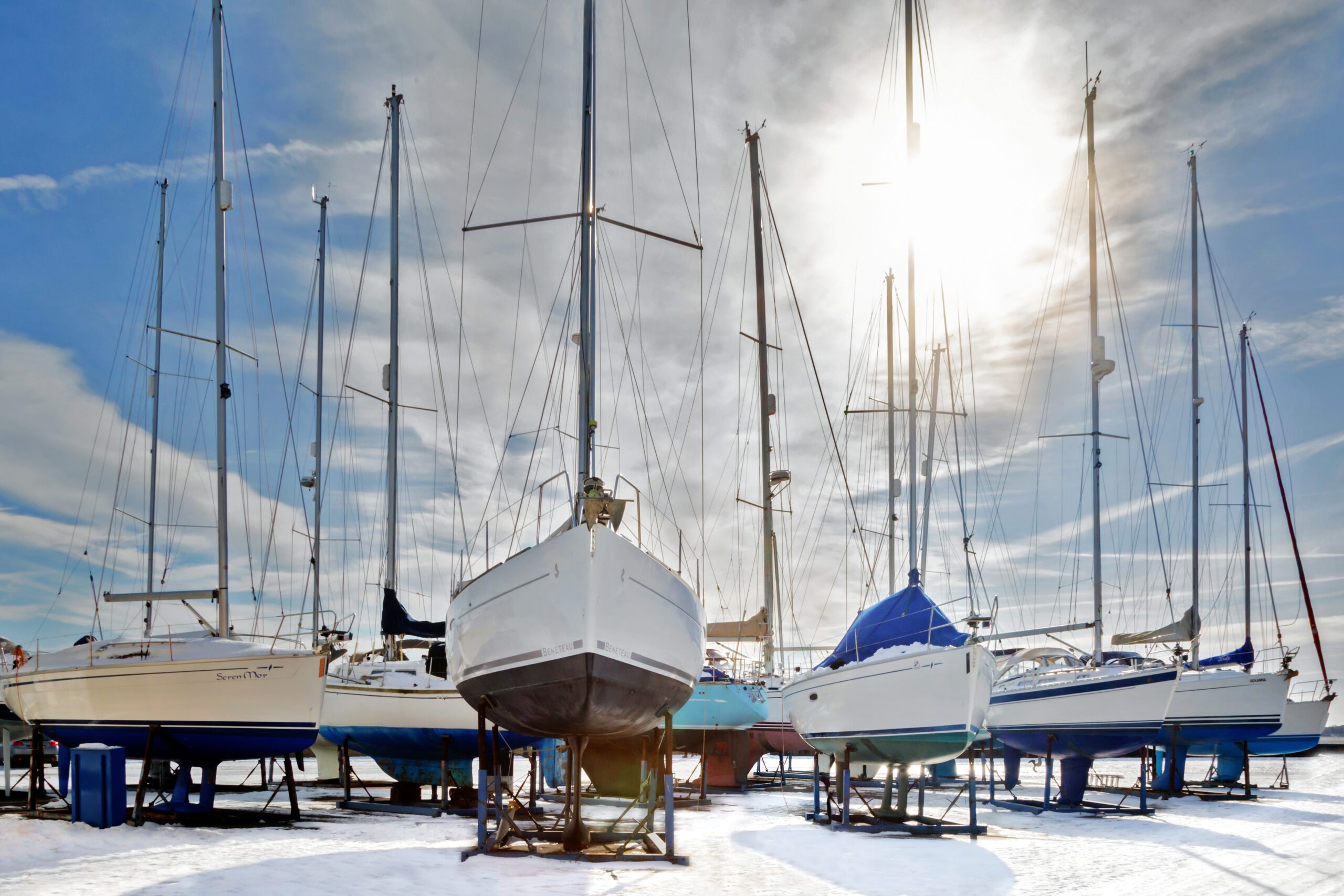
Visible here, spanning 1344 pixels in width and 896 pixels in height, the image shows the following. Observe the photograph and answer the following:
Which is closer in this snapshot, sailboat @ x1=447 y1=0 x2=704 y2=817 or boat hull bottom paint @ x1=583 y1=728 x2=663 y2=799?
sailboat @ x1=447 y1=0 x2=704 y2=817

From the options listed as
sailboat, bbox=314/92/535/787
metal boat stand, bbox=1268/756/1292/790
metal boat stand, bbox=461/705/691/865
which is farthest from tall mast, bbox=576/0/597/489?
metal boat stand, bbox=1268/756/1292/790

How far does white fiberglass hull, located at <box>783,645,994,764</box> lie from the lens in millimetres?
10852

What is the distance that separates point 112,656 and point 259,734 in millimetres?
2568

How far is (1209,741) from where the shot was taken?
743 inches

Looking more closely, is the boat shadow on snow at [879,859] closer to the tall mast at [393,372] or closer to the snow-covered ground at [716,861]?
the snow-covered ground at [716,861]

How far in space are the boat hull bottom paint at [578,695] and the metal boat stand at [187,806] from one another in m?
3.73

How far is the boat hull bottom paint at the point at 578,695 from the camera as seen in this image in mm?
7754

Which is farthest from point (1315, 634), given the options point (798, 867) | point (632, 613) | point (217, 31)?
point (217, 31)

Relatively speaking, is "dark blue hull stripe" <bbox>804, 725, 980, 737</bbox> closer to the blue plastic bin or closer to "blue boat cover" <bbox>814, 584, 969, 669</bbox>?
"blue boat cover" <bbox>814, 584, 969, 669</bbox>

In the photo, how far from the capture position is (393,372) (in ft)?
58.7

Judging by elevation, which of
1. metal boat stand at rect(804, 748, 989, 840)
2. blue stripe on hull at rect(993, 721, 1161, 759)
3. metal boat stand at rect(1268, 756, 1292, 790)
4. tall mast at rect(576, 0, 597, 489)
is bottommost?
metal boat stand at rect(1268, 756, 1292, 790)

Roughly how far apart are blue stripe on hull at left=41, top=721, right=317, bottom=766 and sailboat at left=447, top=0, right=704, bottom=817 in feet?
9.82

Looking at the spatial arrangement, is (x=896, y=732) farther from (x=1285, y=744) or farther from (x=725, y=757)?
(x=1285, y=744)

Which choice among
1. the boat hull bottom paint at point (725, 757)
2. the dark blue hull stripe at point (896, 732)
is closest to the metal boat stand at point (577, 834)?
the dark blue hull stripe at point (896, 732)
